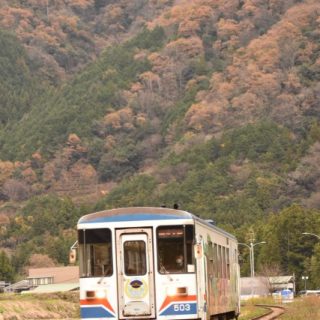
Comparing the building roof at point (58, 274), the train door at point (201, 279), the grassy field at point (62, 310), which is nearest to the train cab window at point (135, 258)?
the train door at point (201, 279)

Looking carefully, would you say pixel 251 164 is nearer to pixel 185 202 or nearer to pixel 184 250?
pixel 185 202

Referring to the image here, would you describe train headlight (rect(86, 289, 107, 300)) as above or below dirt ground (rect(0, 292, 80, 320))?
below

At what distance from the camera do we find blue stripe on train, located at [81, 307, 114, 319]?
2573 cm

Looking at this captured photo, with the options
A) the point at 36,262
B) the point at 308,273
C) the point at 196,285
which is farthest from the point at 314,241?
the point at 196,285

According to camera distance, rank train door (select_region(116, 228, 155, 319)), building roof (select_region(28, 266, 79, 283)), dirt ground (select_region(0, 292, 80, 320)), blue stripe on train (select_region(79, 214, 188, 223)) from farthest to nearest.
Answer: building roof (select_region(28, 266, 79, 283)) < dirt ground (select_region(0, 292, 80, 320)) < blue stripe on train (select_region(79, 214, 188, 223)) < train door (select_region(116, 228, 155, 319))

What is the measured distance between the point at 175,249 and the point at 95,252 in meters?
1.85

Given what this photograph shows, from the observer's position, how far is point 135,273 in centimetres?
2588

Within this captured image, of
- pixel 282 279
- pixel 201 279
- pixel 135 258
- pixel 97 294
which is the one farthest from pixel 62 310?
pixel 282 279

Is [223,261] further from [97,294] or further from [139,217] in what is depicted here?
[97,294]

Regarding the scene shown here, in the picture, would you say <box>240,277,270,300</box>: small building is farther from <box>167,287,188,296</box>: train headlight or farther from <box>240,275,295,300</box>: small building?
<box>167,287,188,296</box>: train headlight

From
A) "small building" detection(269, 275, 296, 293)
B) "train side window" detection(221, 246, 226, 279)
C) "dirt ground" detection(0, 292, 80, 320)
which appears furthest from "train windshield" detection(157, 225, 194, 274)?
"small building" detection(269, 275, 296, 293)

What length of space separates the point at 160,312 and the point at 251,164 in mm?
157471

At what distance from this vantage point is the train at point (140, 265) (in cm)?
2569

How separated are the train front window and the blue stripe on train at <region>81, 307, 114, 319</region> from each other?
78cm
